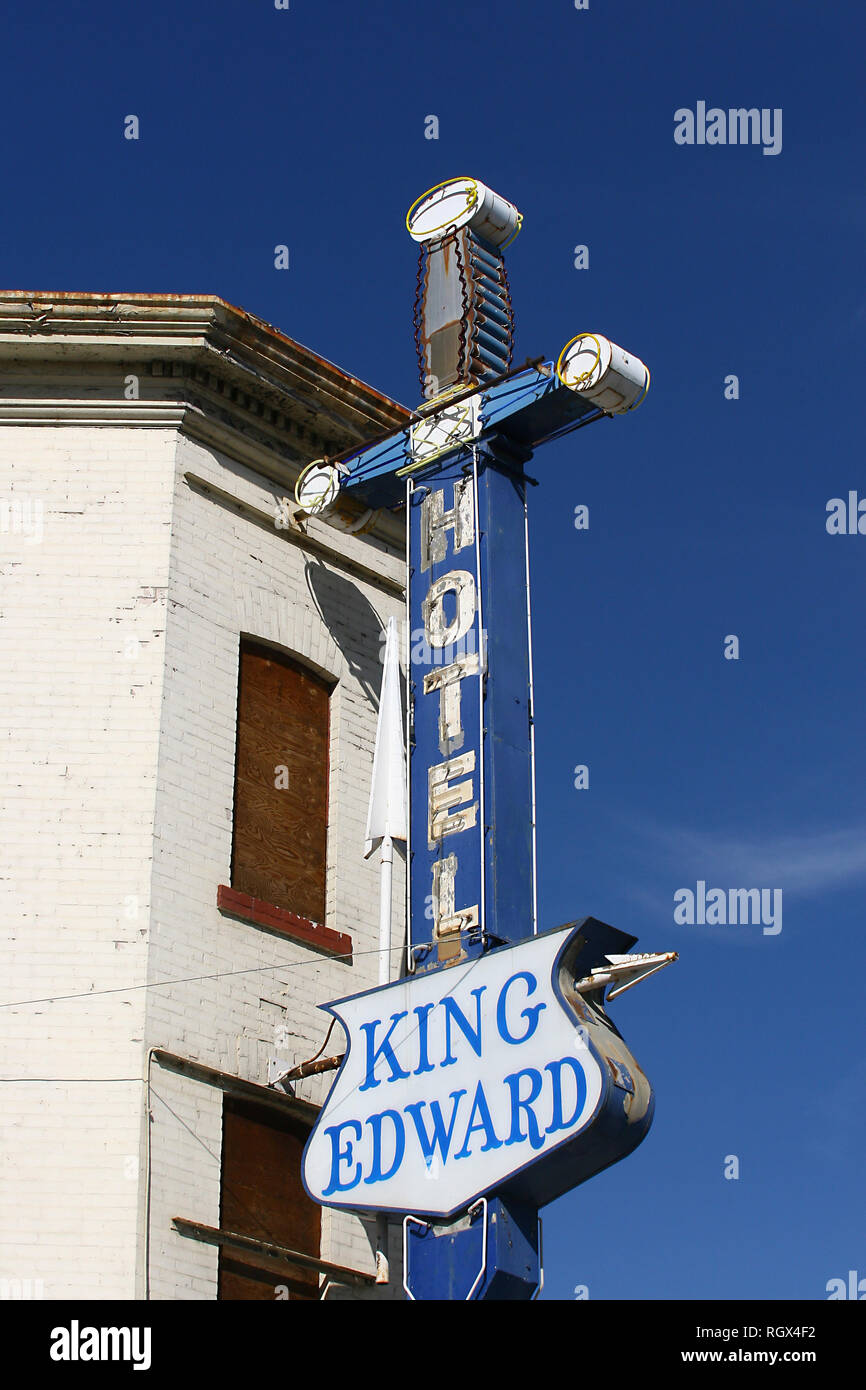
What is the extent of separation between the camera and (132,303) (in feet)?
55.4

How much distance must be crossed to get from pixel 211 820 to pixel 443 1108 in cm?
346

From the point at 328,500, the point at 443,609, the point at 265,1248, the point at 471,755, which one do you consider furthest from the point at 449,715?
the point at 265,1248

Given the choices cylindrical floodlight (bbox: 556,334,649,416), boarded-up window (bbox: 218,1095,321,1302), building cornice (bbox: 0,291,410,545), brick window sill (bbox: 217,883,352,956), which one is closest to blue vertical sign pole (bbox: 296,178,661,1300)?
cylindrical floodlight (bbox: 556,334,649,416)

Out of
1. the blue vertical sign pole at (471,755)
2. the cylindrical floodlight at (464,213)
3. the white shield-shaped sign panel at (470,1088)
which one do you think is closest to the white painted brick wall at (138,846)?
the white shield-shaped sign panel at (470,1088)

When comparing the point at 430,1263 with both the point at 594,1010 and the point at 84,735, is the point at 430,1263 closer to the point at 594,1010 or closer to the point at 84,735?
the point at 594,1010

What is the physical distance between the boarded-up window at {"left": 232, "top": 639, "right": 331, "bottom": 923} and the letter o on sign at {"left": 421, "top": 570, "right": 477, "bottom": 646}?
1886 millimetres

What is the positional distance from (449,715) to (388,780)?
2.74 ft

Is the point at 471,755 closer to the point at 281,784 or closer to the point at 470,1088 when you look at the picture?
the point at 281,784

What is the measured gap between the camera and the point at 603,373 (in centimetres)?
1522

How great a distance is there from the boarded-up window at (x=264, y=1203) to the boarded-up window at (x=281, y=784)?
188 centimetres

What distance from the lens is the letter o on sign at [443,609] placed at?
1544cm

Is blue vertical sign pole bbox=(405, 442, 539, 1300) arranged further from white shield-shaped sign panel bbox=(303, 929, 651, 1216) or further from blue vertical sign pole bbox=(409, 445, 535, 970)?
white shield-shaped sign panel bbox=(303, 929, 651, 1216)
